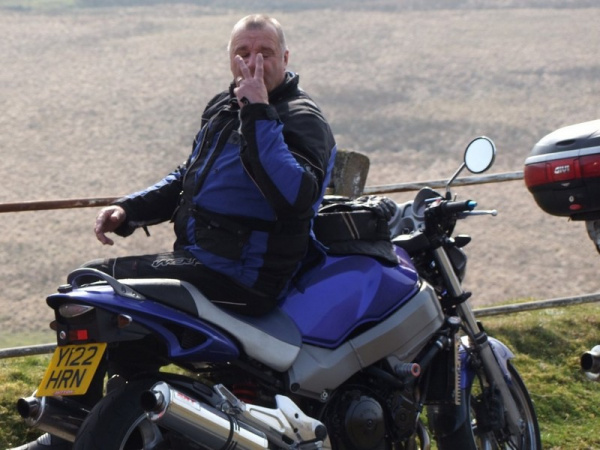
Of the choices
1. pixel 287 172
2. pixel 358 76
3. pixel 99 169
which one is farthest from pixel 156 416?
pixel 358 76

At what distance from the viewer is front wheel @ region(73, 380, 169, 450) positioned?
132 inches

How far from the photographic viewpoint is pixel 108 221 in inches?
165

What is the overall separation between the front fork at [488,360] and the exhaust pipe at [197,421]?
1.26m

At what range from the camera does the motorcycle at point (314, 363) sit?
3.44 meters

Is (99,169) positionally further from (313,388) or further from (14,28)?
(313,388)

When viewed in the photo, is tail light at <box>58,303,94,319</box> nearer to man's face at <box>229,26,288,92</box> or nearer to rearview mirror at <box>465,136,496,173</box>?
man's face at <box>229,26,288,92</box>

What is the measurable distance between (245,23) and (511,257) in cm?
1406

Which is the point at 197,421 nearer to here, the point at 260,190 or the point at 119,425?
the point at 119,425

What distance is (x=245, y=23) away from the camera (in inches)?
157

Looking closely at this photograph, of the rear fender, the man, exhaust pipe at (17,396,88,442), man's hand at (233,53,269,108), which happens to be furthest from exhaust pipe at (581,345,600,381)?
exhaust pipe at (17,396,88,442)

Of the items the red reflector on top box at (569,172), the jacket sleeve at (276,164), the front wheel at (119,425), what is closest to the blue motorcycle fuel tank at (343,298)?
the jacket sleeve at (276,164)

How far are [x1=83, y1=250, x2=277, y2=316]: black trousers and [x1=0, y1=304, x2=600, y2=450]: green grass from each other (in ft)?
5.98

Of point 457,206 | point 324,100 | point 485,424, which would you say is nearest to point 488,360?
point 485,424

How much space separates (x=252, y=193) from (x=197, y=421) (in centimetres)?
81
